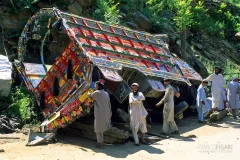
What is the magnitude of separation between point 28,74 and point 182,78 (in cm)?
486

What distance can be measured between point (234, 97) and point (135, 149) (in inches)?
232

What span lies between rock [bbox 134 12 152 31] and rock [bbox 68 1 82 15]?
4.70m

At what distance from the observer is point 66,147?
8.23 m

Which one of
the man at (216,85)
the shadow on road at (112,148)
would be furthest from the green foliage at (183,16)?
the shadow on road at (112,148)

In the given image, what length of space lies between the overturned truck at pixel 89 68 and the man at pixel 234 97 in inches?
58.2

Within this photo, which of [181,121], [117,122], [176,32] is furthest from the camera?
[176,32]

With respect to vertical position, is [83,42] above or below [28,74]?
above

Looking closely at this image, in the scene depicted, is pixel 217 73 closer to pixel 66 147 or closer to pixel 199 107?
pixel 199 107

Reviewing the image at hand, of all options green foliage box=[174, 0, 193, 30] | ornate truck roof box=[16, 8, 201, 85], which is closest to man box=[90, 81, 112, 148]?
ornate truck roof box=[16, 8, 201, 85]

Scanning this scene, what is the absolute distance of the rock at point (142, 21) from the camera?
20.2 metres

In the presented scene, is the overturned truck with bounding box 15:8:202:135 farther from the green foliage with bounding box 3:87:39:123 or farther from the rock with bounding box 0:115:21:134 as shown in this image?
the rock with bounding box 0:115:21:134

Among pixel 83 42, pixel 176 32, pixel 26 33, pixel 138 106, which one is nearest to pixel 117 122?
pixel 138 106

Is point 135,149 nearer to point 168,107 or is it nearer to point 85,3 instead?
point 168,107

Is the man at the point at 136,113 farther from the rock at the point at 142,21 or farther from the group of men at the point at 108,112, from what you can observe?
the rock at the point at 142,21
